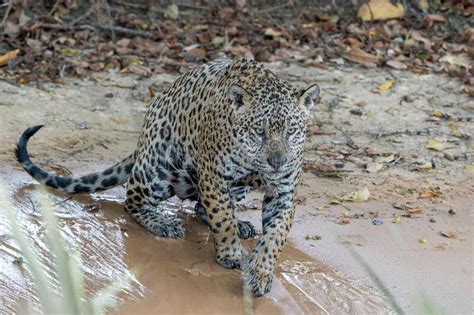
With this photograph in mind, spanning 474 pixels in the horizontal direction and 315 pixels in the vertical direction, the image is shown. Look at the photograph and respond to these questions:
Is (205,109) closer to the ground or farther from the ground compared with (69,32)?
farther from the ground

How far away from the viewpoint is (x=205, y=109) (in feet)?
22.0

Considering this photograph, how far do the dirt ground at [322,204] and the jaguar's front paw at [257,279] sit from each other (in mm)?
81

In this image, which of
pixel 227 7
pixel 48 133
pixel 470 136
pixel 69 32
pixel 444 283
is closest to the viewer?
pixel 444 283

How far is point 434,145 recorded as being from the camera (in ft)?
30.5

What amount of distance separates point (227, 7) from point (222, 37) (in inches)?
33.2

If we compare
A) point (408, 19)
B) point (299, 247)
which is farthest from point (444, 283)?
point (408, 19)

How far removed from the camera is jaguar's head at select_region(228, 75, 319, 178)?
6.08 meters

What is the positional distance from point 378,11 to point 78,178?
20.5 feet

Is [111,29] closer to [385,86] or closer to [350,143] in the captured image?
[385,86]

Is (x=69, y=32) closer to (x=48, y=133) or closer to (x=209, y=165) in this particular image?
(x=48, y=133)

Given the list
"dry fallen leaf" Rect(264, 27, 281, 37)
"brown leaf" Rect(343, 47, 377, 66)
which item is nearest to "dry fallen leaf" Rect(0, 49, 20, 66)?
"dry fallen leaf" Rect(264, 27, 281, 37)

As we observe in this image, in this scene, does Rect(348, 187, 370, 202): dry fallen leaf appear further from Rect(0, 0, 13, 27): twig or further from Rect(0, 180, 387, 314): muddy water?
Rect(0, 0, 13, 27): twig

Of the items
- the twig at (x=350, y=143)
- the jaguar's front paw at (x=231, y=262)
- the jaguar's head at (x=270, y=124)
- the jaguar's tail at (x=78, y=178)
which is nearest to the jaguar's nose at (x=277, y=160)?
the jaguar's head at (x=270, y=124)

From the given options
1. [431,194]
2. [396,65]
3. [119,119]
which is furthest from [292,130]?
[396,65]
